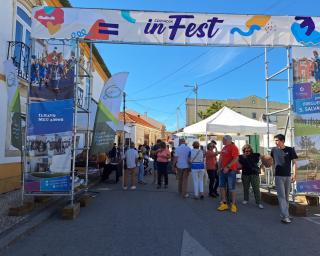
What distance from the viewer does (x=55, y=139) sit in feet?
26.7

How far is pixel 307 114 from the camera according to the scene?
9.12m

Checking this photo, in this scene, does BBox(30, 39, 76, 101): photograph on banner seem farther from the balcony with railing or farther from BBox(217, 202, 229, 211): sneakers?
BBox(217, 202, 229, 211): sneakers

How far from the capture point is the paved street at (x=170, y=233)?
5.58 m

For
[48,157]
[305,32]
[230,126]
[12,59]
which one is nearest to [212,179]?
[230,126]

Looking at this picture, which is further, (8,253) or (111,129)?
(111,129)

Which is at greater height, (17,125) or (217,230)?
(17,125)

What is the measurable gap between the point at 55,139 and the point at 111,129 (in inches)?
57.4

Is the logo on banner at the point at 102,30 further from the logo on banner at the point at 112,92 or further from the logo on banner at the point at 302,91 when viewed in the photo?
the logo on banner at the point at 302,91

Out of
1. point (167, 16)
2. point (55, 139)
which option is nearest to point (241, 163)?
point (167, 16)

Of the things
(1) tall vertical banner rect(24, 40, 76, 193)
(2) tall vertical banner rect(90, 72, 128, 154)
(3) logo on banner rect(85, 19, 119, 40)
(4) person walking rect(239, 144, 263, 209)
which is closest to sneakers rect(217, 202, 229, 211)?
(4) person walking rect(239, 144, 263, 209)

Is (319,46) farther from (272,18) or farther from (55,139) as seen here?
(55,139)

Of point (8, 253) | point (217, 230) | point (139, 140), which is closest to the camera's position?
point (8, 253)

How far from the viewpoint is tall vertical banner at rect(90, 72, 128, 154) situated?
8828mm

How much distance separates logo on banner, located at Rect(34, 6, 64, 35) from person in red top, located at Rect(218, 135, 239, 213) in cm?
493
